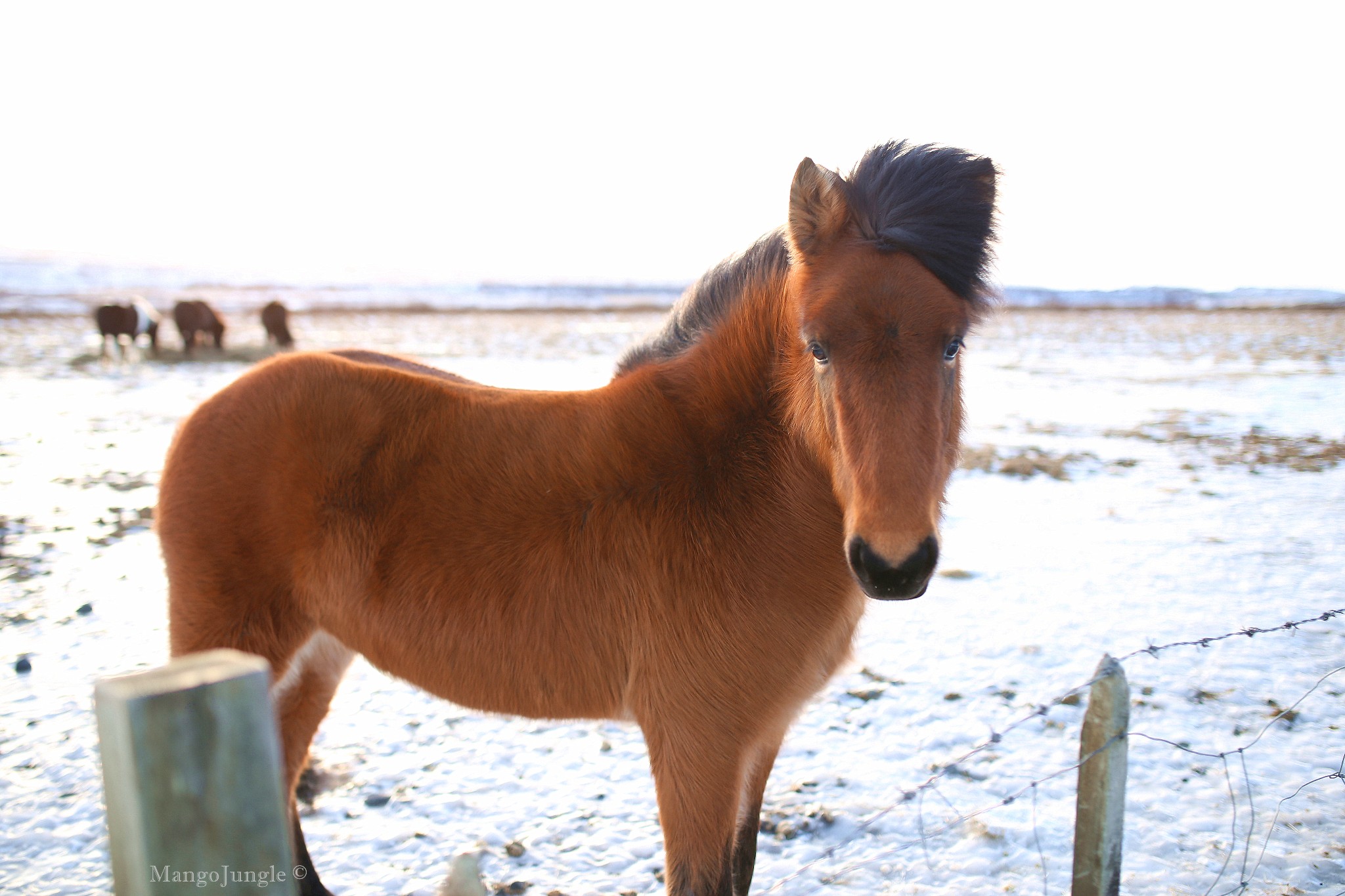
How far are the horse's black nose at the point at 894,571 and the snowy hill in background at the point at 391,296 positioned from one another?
172 ft

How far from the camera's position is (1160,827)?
309 centimetres

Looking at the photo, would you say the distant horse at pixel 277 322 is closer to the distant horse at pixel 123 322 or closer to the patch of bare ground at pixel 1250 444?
the distant horse at pixel 123 322

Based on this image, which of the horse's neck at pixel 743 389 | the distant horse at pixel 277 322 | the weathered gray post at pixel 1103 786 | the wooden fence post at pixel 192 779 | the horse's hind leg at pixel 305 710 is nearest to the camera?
the wooden fence post at pixel 192 779

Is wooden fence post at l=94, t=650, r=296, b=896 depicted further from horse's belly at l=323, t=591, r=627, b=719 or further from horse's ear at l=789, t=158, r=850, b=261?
horse's ear at l=789, t=158, r=850, b=261

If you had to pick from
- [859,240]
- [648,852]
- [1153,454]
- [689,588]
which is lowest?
[648,852]

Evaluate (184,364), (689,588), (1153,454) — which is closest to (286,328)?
(184,364)

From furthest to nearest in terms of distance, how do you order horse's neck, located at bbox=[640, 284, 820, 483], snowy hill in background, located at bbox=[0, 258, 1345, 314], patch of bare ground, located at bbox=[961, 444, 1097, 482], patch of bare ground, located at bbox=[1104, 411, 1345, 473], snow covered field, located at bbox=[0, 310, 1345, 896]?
snowy hill in background, located at bbox=[0, 258, 1345, 314] < patch of bare ground, located at bbox=[1104, 411, 1345, 473] < patch of bare ground, located at bbox=[961, 444, 1097, 482] < snow covered field, located at bbox=[0, 310, 1345, 896] < horse's neck, located at bbox=[640, 284, 820, 483]

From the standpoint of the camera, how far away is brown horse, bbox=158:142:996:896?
198 cm

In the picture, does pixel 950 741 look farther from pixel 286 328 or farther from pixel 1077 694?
pixel 286 328

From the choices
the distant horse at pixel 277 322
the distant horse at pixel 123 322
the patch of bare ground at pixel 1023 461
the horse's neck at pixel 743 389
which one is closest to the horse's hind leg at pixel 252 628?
the horse's neck at pixel 743 389

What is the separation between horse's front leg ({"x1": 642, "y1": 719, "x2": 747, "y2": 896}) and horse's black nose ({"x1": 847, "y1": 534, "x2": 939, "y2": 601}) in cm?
74

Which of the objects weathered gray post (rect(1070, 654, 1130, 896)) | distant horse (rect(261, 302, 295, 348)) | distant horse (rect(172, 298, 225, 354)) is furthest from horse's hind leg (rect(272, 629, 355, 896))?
distant horse (rect(261, 302, 295, 348))

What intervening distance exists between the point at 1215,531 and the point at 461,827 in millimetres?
6902

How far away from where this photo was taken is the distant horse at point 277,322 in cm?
2391
